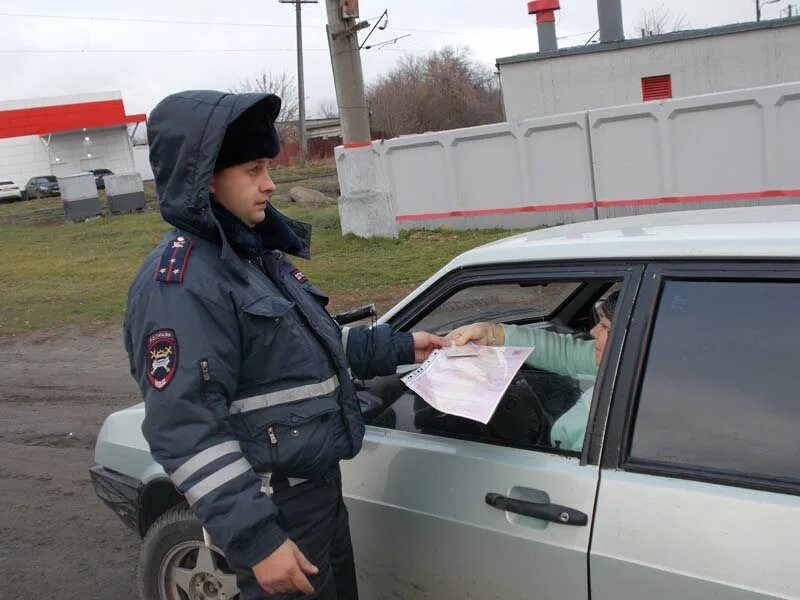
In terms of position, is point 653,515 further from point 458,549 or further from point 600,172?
point 600,172

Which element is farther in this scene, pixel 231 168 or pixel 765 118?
pixel 765 118

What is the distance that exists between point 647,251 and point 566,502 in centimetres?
68

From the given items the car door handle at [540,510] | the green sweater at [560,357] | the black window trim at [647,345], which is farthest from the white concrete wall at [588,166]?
the car door handle at [540,510]

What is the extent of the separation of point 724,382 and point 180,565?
1998 millimetres

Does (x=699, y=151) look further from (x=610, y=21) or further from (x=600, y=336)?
(x=610, y=21)

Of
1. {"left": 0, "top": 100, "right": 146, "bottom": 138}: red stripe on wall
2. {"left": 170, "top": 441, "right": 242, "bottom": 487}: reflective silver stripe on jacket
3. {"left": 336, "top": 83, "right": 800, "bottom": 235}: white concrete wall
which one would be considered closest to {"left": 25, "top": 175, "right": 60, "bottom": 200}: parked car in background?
{"left": 0, "top": 100, "right": 146, "bottom": 138}: red stripe on wall

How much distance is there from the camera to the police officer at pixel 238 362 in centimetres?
180

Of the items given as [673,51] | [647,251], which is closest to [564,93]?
[673,51]

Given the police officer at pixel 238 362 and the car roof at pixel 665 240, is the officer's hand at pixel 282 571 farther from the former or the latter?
the car roof at pixel 665 240

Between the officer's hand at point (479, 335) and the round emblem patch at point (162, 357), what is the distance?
3.42 feet

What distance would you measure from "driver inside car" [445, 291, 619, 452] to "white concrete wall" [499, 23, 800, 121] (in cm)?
1941

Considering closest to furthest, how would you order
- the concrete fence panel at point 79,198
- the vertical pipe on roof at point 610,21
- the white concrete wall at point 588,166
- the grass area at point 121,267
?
the grass area at point 121,267, the white concrete wall at point 588,166, the vertical pipe on roof at point 610,21, the concrete fence panel at point 79,198

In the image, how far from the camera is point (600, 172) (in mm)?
12211

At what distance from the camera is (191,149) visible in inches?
73.0
